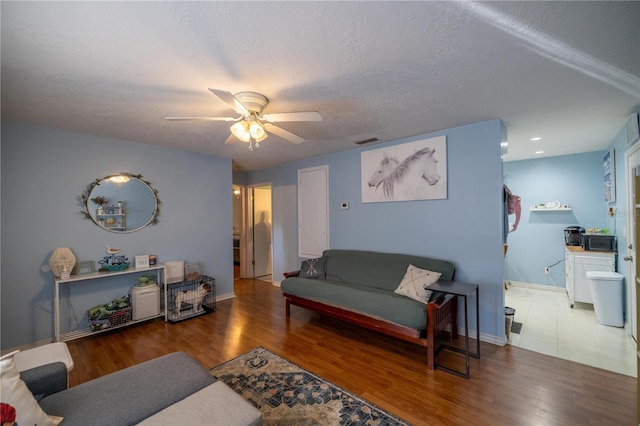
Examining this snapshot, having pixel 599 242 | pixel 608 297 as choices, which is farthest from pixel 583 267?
pixel 608 297

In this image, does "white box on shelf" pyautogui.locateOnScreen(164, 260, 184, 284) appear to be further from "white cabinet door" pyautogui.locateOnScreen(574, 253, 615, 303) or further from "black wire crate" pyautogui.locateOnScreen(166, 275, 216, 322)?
"white cabinet door" pyautogui.locateOnScreen(574, 253, 615, 303)

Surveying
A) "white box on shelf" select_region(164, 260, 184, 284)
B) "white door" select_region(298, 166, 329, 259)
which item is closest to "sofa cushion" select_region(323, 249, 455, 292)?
"white door" select_region(298, 166, 329, 259)

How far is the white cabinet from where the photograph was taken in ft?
11.7

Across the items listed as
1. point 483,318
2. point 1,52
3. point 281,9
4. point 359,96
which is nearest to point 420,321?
point 483,318

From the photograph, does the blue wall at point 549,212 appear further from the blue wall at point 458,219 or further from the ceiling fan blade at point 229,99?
the ceiling fan blade at point 229,99

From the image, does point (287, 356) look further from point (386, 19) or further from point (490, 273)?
point (386, 19)

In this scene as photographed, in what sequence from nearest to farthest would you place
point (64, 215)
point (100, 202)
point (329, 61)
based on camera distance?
point (329, 61) < point (64, 215) < point (100, 202)

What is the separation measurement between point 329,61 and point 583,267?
180 inches

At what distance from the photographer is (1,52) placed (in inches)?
63.3

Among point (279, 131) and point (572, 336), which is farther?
point (572, 336)

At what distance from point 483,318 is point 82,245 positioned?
479cm

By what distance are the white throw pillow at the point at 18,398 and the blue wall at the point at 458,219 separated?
3.41 meters

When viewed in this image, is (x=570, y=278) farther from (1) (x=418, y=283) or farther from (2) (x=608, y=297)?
(1) (x=418, y=283)

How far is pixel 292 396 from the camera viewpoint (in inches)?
79.4
